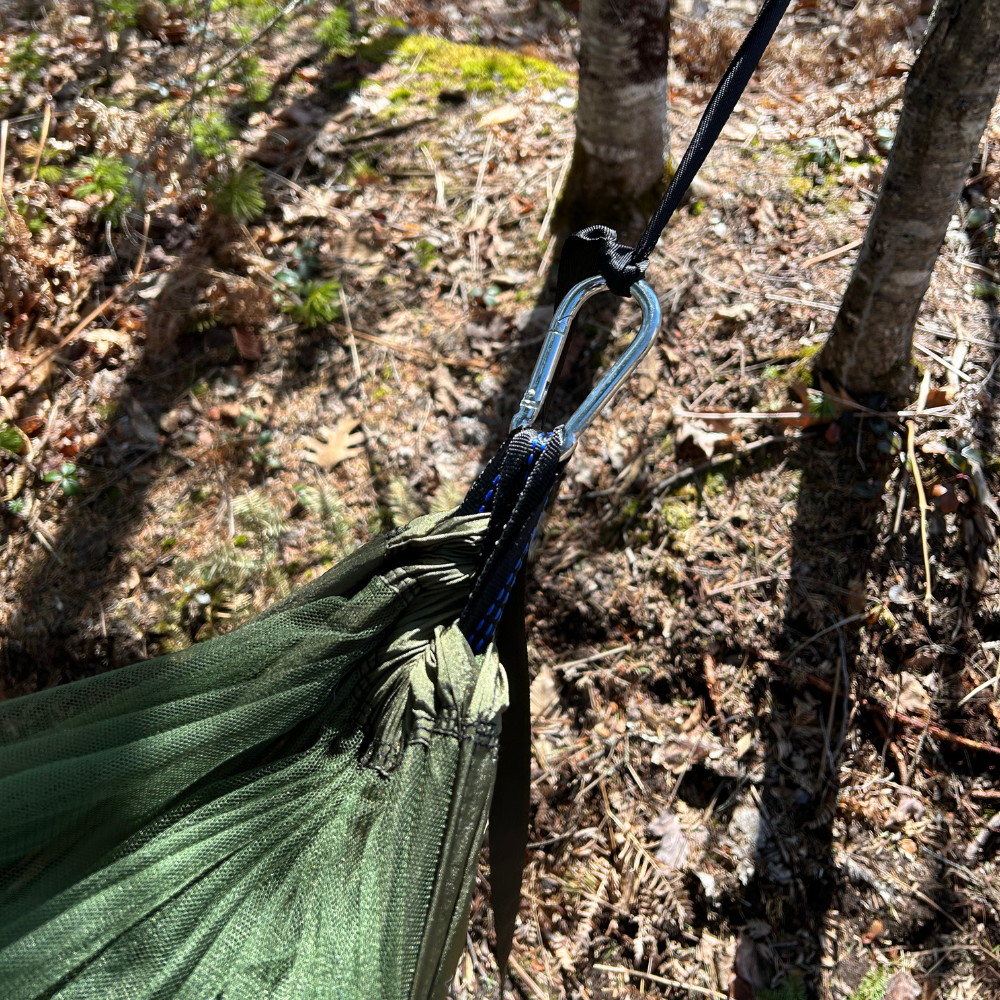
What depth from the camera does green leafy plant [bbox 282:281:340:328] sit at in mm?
2713

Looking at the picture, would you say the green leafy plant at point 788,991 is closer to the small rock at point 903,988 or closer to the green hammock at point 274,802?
the small rock at point 903,988

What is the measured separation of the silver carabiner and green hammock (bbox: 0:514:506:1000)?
25cm

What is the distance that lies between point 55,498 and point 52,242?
3.61 feet

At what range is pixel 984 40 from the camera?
1564mm

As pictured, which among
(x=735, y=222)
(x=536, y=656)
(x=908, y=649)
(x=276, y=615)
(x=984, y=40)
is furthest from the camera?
(x=735, y=222)

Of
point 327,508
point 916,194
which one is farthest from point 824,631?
point 327,508

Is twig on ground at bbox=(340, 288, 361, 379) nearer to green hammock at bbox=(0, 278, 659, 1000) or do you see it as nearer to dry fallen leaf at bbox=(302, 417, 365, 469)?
dry fallen leaf at bbox=(302, 417, 365, 469)

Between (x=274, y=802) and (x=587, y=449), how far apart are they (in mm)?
1464

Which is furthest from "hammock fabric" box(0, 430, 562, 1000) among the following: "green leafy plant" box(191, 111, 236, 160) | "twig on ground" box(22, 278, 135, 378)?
"green leafy plant" box(191, 111, 236, 160)

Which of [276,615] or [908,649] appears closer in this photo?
[276,615]

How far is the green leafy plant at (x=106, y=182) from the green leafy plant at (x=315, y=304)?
32.5 inches

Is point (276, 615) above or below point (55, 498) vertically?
above

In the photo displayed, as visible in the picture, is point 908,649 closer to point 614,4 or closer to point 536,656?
point 536,656

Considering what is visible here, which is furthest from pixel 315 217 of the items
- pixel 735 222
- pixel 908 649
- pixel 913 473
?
pixel 908 649
